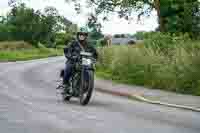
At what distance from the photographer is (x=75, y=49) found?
14.3 m

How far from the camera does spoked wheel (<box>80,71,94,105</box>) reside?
44.7 ft

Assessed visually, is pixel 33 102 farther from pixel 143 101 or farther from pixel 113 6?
pixel 113 6

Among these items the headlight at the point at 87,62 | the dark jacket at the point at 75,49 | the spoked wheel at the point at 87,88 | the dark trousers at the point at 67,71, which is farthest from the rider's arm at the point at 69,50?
the spoked wheel at the point at 87,88

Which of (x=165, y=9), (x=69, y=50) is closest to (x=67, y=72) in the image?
(x=69, y=50)

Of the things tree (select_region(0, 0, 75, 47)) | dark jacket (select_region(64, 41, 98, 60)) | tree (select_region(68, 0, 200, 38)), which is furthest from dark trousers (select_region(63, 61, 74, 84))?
tree (select_region(0, 0, 75, 47))

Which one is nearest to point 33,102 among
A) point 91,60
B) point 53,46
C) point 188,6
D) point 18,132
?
point 91,60

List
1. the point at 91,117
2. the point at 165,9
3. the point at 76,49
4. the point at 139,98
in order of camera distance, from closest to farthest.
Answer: the point at 91,117
the point at 76,49
the point at 139,98
the point at 165,9

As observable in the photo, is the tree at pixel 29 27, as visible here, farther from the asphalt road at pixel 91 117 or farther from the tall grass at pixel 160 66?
the asphalt road at pixel 91 117

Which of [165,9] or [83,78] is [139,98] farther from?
[165,9]

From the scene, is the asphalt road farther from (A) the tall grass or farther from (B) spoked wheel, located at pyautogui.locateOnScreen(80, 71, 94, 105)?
(A) the tall grass

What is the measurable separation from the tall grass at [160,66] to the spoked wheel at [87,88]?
3.78 m

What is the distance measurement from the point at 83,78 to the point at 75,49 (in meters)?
0.88

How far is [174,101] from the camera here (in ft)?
47.5

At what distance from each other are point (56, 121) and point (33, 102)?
375 cm
